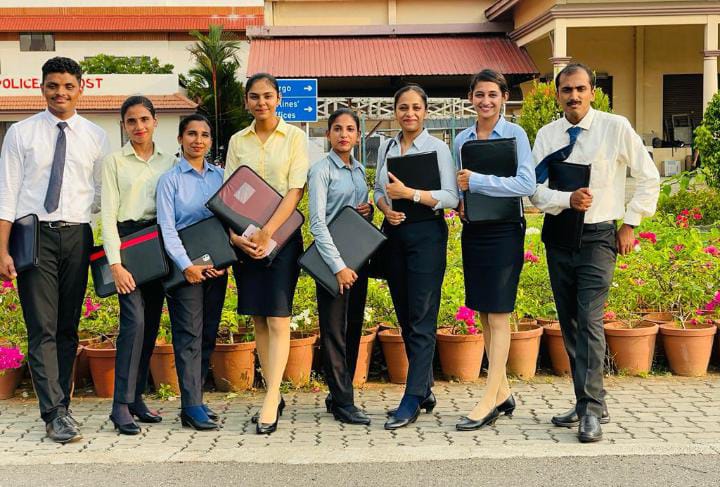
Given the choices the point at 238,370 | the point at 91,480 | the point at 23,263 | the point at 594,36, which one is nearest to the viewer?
the point at 91,480

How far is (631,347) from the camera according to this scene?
648 cm

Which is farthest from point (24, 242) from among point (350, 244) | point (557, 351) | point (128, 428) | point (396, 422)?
point (557, 351)

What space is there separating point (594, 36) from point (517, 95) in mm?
2775

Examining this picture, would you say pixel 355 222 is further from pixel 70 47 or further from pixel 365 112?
pixel 70 47

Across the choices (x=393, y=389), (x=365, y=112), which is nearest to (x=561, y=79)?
(x=393, y=389)

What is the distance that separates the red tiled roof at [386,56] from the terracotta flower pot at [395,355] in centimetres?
1774

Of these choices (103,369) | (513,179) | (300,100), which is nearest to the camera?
(513,179)

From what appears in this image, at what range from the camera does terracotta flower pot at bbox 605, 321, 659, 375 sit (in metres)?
6.47

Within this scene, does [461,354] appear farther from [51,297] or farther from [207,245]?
[51,297]

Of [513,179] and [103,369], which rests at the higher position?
[513,179]

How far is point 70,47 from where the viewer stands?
137 ft

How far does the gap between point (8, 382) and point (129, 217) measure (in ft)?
5.90

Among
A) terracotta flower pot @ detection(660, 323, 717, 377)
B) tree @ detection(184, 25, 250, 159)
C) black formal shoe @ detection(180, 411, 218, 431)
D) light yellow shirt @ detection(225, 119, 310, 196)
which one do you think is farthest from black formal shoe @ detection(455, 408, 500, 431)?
tree @ detection(184, 25, 250, 159)

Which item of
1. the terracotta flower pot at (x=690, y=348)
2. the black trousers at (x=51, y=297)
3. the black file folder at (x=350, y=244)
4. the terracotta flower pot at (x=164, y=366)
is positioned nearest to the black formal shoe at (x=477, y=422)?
the black file folder at (x=350, y=244)
